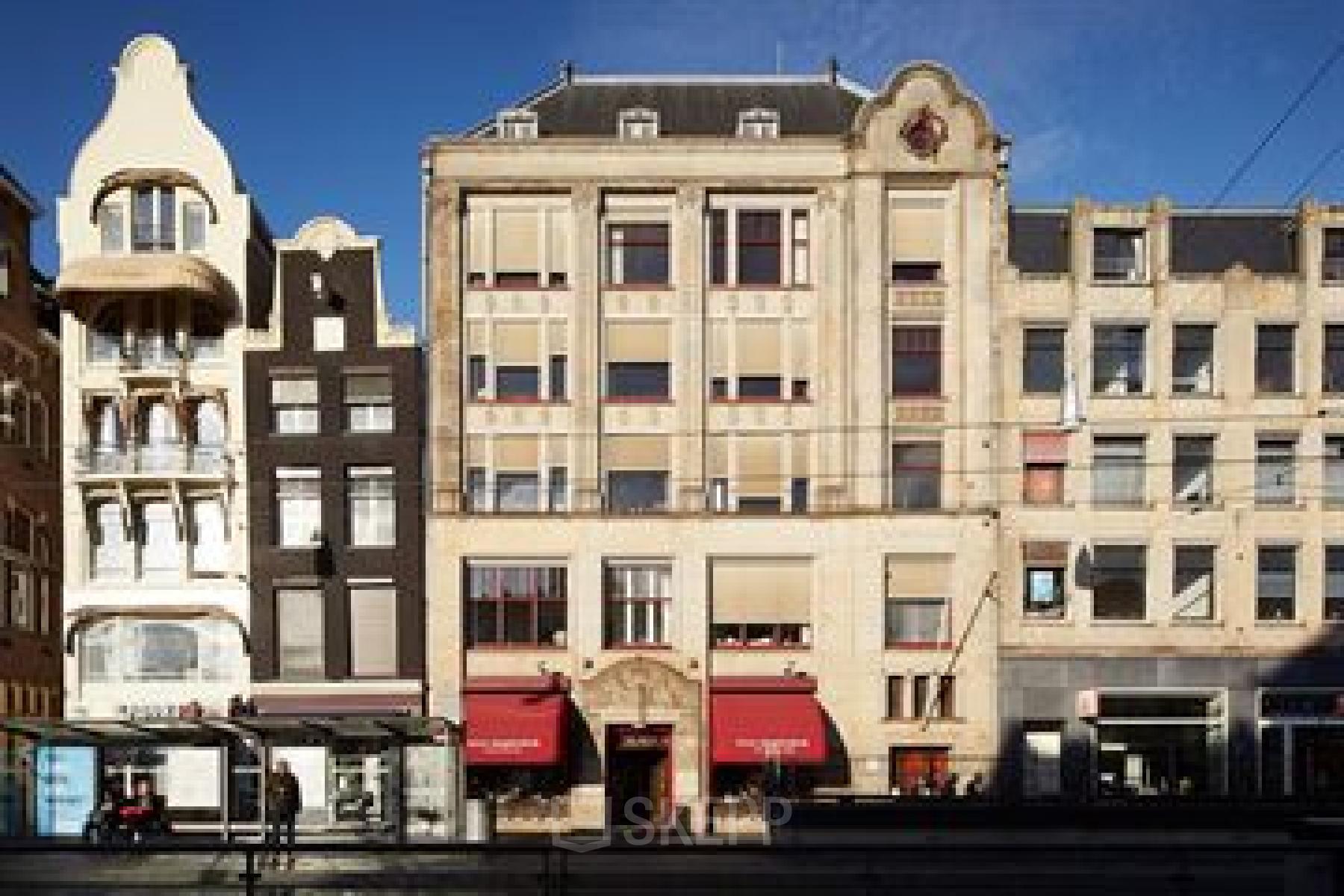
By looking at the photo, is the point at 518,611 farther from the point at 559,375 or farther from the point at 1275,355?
the point at 1275,355

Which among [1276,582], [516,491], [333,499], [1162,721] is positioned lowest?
[1162,721]

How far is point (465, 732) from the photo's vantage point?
108 feet

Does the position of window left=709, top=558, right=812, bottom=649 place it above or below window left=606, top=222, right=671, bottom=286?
below

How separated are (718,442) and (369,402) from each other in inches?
419

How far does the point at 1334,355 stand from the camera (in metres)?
35.2

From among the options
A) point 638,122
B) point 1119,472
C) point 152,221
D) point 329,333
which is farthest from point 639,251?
point 1119,472

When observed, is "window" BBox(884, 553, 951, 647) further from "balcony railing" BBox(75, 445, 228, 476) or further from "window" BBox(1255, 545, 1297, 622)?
"balcony railing" BBox(75, 445, 228, 476)

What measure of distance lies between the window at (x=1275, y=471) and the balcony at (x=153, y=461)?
30.7 meters

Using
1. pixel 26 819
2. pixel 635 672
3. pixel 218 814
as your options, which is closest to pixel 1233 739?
pixel 635 672

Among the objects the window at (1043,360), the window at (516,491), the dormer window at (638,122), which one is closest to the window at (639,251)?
the dormer window at (638,122)

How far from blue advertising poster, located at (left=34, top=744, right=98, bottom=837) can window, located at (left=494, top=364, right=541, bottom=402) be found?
14.5m

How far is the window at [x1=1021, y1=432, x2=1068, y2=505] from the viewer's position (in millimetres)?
35094

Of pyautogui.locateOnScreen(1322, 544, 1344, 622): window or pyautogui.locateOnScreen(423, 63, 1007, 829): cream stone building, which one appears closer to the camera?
pyautogui.locateOnScreen(423, 63, 1007, 829): cream stone building

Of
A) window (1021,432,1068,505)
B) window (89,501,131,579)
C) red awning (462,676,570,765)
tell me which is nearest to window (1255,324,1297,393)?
window (1021,432,1068,505)
